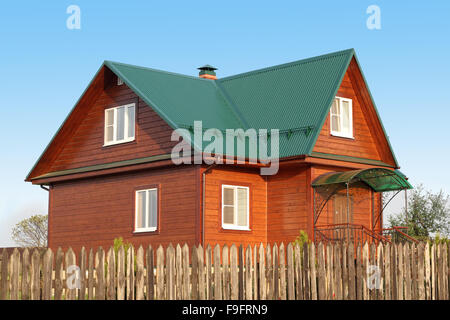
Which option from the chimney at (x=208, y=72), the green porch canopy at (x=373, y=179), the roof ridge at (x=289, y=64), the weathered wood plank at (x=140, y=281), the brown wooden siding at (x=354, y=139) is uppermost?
the chimney at (x=208, y=72)

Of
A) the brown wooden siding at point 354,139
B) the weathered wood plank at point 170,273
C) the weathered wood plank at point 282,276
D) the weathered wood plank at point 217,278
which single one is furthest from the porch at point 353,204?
the weathered wood plank at point 170,273

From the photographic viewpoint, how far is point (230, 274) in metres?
13.8

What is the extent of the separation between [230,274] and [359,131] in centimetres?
1371

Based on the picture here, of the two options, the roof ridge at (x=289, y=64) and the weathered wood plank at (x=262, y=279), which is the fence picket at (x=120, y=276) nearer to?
the weathered wood plank at (x=262, y=279)

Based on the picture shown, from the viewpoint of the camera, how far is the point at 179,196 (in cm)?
2347

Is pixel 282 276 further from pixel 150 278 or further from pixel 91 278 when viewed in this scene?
pixel 91 278

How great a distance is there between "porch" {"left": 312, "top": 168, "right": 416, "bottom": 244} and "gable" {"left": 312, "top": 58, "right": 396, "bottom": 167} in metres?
1.09

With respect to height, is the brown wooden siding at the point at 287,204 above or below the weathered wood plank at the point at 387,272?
above

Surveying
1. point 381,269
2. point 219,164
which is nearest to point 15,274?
point 381,269

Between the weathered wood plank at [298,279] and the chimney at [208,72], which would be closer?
the weathered wood plank at [298,279]

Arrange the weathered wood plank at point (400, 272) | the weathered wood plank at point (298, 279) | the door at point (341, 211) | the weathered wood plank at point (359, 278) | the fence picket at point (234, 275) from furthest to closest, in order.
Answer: the door at point (341, 211) → the weathered wood plank at point (400, 272) → the weathered wood plank at point (359, 278) → the weathered wood plank at point (298, 279) → the fence picket at point (234, 275)

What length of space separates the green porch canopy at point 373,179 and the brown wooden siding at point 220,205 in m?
2.10

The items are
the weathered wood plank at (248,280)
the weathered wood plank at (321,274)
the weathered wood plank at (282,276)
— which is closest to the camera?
→ the weathered wood plank at (248,280)

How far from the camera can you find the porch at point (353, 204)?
76.5 ft
